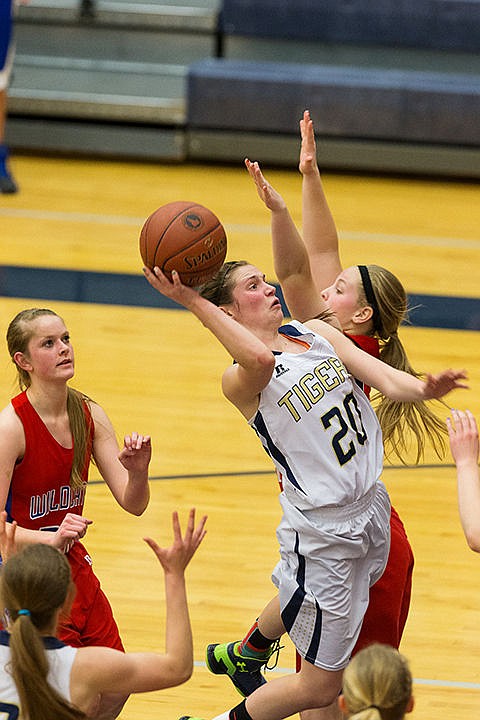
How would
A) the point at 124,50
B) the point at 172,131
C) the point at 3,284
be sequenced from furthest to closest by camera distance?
the point at 124,50, the point at 172,131, the point at 3,284

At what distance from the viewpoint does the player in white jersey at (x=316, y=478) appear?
3.42 meters

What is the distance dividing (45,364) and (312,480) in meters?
0.83

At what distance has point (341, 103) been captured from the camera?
10391 millimetres

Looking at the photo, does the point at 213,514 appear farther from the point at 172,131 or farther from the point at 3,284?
the point at 172,131

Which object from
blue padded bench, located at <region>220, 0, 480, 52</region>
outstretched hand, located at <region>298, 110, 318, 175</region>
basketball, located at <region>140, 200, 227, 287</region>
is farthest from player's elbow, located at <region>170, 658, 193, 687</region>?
blue padded bench, located at <region>220, 0, 480, 52</region>

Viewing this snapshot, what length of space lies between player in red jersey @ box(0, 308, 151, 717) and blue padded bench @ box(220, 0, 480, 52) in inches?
316

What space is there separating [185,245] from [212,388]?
3202mm

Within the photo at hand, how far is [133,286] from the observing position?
811 cm

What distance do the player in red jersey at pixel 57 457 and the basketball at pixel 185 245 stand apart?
391 mm

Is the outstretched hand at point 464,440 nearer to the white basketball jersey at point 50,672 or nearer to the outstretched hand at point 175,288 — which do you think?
the outstretched hand at point 175,288

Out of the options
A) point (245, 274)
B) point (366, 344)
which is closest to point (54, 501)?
point (245, 274)

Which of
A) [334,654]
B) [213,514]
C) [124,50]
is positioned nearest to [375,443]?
[334,654]

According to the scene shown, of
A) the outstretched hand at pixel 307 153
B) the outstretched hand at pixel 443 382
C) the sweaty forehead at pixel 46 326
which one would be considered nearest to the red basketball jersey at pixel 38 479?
the sweaty forehead at pixel 46 326

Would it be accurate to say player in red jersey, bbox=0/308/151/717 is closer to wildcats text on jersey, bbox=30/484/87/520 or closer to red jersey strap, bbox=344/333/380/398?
wildcats text on jersey, bbox=30/484/87/520
